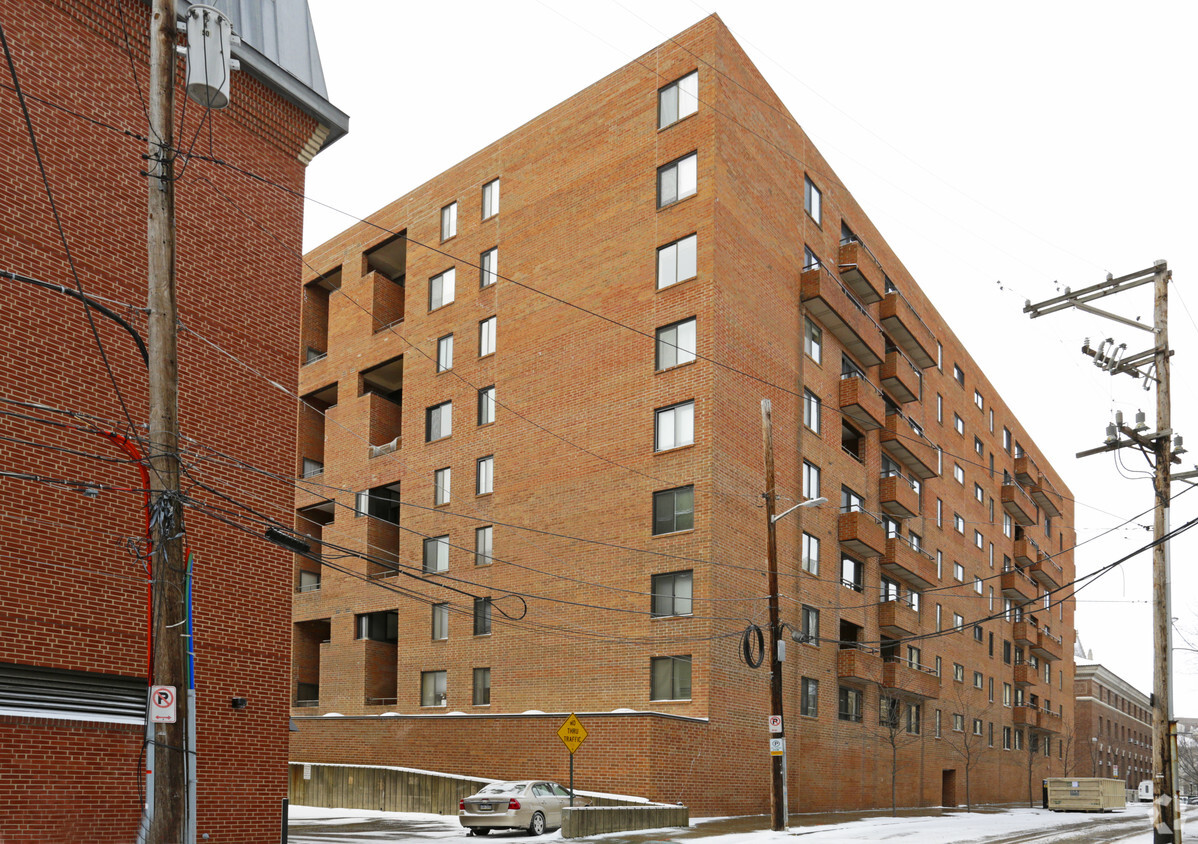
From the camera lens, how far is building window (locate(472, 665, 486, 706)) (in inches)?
1596

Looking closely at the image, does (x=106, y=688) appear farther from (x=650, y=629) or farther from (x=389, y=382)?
(x=389, y=382)

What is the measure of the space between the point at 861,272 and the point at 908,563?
482 inches

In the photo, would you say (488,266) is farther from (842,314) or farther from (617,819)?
(617,819)

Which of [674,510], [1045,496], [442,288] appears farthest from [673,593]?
[1045,496]

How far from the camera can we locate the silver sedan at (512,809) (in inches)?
1021

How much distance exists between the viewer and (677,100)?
3828cm

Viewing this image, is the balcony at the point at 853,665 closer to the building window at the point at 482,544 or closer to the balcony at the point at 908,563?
the balcony at the point at 908,563

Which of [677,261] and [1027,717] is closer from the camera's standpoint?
[677,261]

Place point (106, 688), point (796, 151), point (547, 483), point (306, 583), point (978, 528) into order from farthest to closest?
point (978, 528) < point (306, 583) < point (796, 151) < point (547, 483) < point (106, 688)

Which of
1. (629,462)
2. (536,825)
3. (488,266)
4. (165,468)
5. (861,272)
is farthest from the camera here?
(861,272)

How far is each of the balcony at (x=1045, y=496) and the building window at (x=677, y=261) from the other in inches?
1863

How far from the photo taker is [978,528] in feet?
212

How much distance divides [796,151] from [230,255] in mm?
26787

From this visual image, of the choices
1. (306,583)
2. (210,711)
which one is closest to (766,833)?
(210,711)
